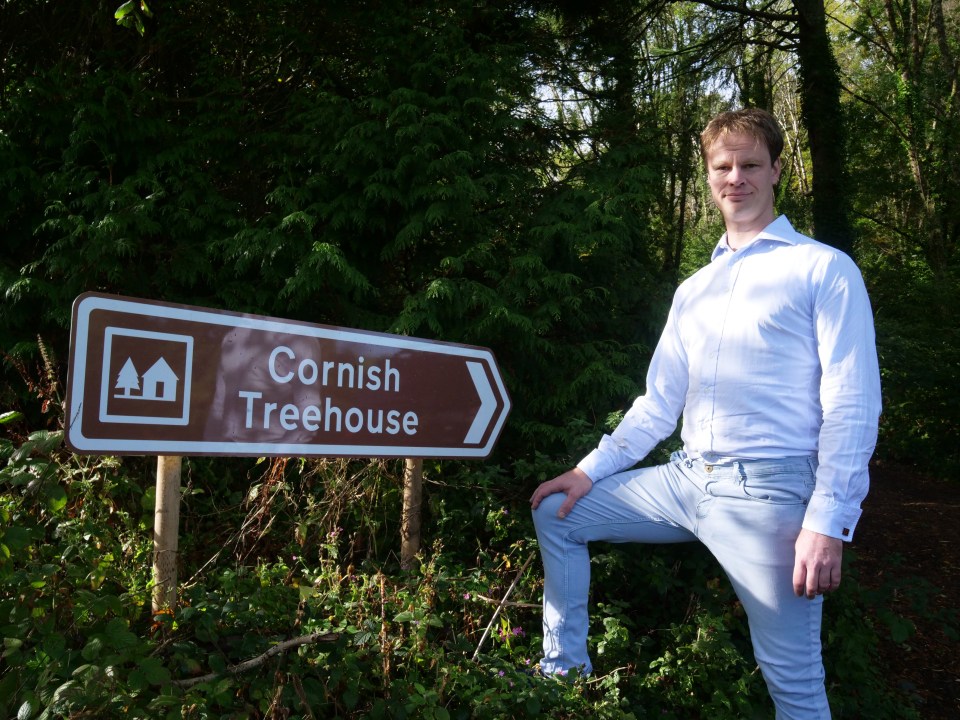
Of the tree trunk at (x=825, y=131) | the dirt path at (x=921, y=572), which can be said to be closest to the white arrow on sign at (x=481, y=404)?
the dirt path at (x=921, y=572)

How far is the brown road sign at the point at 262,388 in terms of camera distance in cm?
195

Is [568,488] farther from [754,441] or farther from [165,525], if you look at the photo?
[165,525]

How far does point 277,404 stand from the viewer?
88.4 inches

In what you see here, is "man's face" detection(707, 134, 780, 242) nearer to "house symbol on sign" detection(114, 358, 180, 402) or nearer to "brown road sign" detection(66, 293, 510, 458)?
"brown road sign" detection(66, 293, 510, 458)

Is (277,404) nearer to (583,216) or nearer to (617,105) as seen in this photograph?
(583,216)

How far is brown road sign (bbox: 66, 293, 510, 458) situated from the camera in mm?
1950

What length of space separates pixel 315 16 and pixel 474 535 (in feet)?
10.9

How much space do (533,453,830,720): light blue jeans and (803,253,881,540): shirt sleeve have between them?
0.44 ft

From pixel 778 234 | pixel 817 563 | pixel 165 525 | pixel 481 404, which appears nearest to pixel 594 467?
pixel 481 404

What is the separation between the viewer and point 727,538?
213 centimetres

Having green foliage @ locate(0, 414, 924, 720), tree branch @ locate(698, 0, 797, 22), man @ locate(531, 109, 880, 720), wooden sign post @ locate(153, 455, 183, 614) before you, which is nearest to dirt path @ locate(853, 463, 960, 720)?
green foliage @ locate(0, 414, 924, 720)

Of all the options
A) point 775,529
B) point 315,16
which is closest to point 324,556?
point 775,529

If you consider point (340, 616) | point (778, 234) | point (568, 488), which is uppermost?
point (778, 234)

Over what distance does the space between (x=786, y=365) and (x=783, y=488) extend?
0.35 meters
